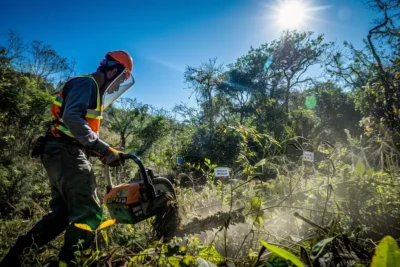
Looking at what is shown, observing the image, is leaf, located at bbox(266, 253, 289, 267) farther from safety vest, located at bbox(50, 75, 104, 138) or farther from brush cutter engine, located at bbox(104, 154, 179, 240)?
safety vest, located at bbox(50, 75, 104, 138)

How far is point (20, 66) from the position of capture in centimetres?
1869

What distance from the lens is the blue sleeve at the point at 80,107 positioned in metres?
1.83

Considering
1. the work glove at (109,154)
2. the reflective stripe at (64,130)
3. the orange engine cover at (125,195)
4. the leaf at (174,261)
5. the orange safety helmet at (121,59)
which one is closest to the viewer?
the leaf at (174,261)

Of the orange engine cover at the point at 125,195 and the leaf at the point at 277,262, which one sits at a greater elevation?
the leaf at the point at 277,262

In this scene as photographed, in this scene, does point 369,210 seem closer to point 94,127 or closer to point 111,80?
point 94,127

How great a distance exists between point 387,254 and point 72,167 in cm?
210

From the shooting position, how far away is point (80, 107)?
192 centimetres

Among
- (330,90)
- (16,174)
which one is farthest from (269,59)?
(16,174)

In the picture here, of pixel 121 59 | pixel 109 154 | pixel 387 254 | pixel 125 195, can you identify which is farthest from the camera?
pixel 121 59

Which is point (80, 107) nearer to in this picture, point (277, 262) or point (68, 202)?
point (68, 202)

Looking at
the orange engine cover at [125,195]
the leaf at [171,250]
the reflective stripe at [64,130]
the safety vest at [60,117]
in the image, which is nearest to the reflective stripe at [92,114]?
the safety vest at [60,117]

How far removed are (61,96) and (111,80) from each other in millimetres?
513

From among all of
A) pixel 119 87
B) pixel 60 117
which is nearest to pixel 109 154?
pixel 60 117

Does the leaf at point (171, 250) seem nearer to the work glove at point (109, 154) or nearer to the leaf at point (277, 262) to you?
the leaf at point (277, 262)
